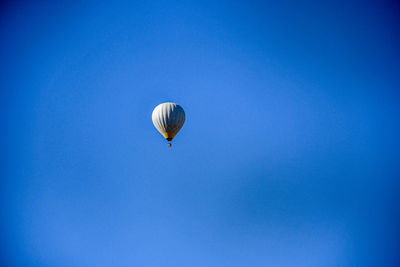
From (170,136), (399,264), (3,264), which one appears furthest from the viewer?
(3,264)

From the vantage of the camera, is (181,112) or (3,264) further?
(3,264)

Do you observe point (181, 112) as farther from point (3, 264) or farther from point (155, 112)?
point (3, 264)

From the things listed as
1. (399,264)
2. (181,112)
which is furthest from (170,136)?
(399,264)

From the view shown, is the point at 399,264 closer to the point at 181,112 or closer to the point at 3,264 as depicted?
the point at 181,112

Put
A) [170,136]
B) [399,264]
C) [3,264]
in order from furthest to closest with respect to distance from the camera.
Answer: [3,264]
[399,264]
[170,136]

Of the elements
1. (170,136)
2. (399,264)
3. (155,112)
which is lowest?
(399,264)

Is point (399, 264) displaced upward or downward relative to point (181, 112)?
downward
